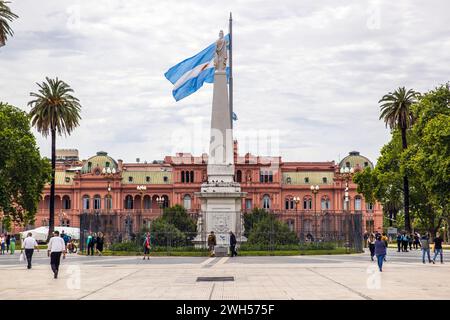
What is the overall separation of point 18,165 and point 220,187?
2520 cm

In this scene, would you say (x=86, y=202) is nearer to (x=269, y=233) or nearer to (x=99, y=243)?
(x=99, y=243)

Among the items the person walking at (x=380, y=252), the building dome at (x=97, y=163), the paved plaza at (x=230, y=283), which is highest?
the building dome at (x=97, y=163)

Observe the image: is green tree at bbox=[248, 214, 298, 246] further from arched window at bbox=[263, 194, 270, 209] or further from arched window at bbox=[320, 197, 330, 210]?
arched window at bbox=[320, 197, 330, 210]

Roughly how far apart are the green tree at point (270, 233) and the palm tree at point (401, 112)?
26516mm

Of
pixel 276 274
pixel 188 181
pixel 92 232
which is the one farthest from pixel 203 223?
pixel 188 181

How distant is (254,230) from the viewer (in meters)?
47.3

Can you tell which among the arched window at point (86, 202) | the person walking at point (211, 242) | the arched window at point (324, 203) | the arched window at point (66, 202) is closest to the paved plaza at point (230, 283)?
the person walking at point (211, 242)

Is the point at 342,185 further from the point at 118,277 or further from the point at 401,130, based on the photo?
the point at 118,277

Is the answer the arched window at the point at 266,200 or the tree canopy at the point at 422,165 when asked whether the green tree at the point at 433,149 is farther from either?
the arched window at the point at 266,200

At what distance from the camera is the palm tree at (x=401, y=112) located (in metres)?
72.3
